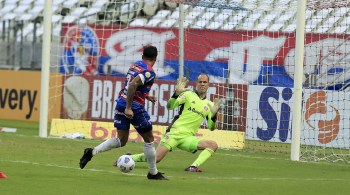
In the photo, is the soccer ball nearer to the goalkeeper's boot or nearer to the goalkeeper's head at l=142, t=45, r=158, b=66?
the goalkeeper's boot

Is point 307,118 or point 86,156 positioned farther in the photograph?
Answer: point 307,118

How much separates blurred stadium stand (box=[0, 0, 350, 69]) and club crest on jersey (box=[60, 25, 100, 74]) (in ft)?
1.81

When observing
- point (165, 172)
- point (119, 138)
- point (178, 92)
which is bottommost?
point (165, 172)

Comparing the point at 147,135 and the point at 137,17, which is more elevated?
the point at 137,17

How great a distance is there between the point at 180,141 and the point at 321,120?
22.0 ft

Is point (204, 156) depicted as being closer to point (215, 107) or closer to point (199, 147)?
point (199, 147)

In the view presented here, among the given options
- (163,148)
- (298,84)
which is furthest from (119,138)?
(298,84)

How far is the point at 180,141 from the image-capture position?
59.1ft

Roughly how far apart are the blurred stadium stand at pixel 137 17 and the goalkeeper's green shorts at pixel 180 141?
243 inches

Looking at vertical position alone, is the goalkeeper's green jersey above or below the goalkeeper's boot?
above

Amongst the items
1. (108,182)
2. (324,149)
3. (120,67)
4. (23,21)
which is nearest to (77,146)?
(324,149)

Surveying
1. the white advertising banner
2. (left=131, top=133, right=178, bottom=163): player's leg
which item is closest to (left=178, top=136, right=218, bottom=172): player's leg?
(left=131, top=133, right=178, bottom=163): player's leg

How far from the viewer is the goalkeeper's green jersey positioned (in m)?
18.2

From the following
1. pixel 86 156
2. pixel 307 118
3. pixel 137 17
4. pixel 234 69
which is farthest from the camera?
pixel 137 17
